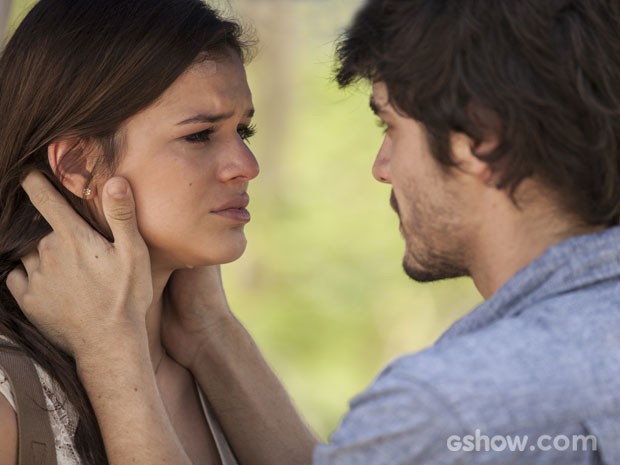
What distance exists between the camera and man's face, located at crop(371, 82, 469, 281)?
86.2 inches

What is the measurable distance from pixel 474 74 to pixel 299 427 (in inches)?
52.7

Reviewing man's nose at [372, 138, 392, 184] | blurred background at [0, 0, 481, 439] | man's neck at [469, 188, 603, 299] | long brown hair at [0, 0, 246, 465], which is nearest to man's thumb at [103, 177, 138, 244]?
long brown hair at [0, 0, 246, 465]

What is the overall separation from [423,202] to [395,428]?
599mm

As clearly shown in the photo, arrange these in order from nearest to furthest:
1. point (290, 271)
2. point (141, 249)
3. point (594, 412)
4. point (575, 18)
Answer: point (594, 412) → point (575, 18) → point (141, 249) → point (290, 271)

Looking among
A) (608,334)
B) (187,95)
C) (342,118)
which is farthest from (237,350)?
(342,118)

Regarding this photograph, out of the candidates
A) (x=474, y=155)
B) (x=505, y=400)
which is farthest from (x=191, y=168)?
(x=505, y=400)

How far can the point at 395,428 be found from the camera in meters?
1.83

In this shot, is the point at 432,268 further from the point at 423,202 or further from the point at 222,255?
the point at 222,255

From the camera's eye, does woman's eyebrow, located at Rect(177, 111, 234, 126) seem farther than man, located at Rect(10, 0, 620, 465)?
Yes

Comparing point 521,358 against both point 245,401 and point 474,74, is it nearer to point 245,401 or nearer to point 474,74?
point 474,74

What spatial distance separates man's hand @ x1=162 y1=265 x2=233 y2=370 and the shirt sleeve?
1.14m

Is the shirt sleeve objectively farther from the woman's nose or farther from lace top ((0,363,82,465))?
the woman's nose

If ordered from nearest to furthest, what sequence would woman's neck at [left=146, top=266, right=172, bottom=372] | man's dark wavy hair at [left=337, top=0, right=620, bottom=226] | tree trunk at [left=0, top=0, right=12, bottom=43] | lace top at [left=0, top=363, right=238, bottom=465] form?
man's dark wavy hair at [left=337, top=0, right=620, bottom=226], lace top at [left=0, top=363, right=238, bottom=465], woman's neck at [left=146, top=266, right=172, bottom=372], tree trunk at [left=0, top=0, right=12, bottom=43]

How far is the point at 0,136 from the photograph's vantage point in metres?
2.72
